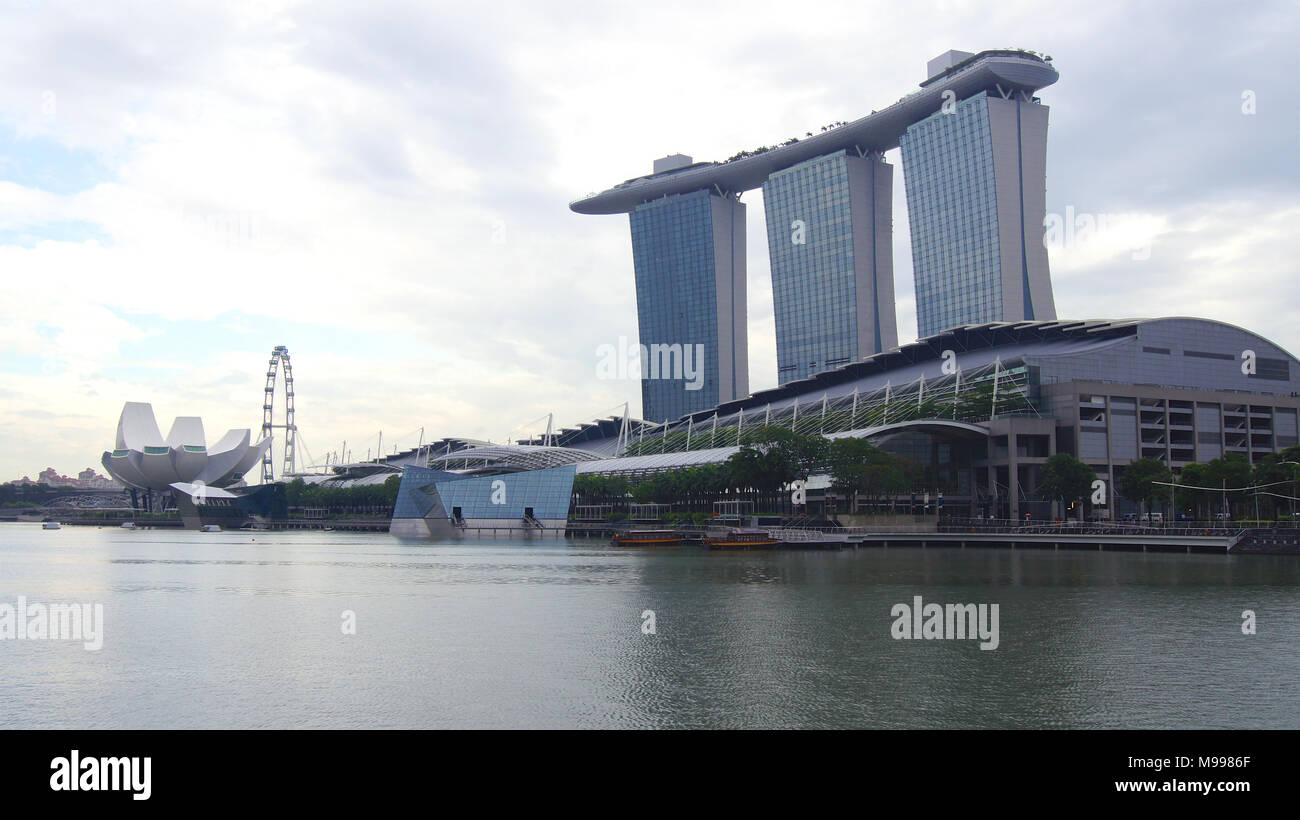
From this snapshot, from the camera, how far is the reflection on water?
22.1 m

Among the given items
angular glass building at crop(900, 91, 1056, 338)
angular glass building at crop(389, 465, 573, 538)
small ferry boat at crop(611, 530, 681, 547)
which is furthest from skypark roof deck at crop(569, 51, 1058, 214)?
small ferry boat at crop(611, 530, 681, 547)

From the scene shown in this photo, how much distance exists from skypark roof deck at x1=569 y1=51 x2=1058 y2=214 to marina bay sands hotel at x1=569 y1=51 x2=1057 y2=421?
0.88ft

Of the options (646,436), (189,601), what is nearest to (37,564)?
(189,601)

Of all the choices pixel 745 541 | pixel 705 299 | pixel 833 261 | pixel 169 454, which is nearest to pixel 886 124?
pixel 833 261

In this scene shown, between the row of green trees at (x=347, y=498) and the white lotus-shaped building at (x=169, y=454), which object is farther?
the white lotus-shaped building at (x=169, y=454)

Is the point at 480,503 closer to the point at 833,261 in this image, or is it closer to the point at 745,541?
the point at 745,541

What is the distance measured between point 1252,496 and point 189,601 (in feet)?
236

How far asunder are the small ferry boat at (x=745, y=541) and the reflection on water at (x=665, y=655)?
26094mm

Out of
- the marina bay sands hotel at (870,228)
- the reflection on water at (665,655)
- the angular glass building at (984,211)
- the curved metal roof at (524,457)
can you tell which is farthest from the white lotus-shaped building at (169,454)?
the reflection on water at (665,655)

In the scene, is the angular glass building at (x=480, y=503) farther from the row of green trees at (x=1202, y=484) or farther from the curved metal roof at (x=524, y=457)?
the row of green trees at (x=1202, y=484)

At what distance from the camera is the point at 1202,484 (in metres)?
77.8

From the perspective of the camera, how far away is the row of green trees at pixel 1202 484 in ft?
238

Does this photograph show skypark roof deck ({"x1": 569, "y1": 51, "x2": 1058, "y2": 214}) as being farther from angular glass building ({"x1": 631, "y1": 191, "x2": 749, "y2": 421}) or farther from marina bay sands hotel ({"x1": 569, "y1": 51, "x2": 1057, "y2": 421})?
angular glass building ({"x1": 631, "y1": 191, "x2": 749, "y2": 421})
